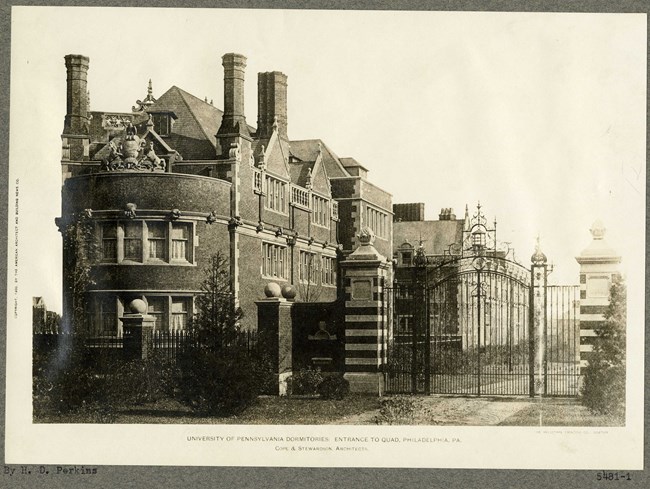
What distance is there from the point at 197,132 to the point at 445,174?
10.6 meters

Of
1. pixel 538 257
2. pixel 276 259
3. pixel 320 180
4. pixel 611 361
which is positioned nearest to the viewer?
pixel 611 361

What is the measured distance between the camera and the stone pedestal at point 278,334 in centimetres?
2225

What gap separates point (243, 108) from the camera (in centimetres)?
2747

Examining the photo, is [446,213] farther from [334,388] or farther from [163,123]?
[334,388]

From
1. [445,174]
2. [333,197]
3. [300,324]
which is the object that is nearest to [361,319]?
[300,324]

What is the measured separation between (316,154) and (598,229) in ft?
49.9

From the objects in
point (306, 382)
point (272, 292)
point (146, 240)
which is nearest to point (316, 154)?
point (146, 240)

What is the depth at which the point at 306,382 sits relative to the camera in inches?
875

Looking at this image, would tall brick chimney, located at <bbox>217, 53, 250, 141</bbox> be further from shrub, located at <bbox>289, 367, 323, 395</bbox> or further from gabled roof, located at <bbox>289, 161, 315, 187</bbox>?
shrub, located at <bbox>289, 367, 323, 395</bbox>

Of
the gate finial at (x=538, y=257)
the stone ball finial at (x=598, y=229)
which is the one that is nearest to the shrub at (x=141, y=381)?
the gate finial at (x=538, y=257)

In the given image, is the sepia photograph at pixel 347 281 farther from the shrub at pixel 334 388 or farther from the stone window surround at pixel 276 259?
the stone window surround at pixel 276 259

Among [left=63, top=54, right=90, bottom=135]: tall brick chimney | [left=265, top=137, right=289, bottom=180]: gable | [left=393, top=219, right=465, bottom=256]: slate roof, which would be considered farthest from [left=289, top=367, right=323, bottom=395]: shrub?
[left=393, top=219, right=465, bottom=256]: slate roof

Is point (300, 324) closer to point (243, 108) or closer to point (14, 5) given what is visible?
point (243, 108)

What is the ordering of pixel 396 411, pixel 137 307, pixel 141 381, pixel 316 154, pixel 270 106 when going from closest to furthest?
pixel 396 411 → pixel 141 381 → pixel 137 307 → pixel 270 106 → pixel 316 154
